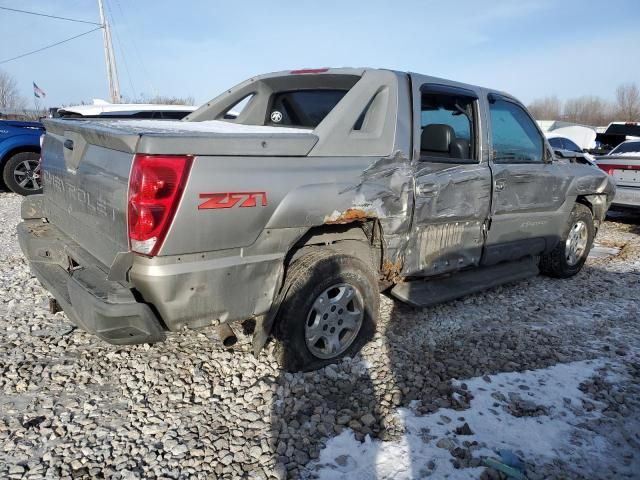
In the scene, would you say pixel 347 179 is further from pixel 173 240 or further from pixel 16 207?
pixel 16 207

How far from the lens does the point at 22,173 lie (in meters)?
8.48

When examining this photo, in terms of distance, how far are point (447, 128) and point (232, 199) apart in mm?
2090

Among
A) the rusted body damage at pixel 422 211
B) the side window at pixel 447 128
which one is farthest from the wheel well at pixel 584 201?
the side window at pixel 447 128

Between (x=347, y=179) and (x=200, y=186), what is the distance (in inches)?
38.4

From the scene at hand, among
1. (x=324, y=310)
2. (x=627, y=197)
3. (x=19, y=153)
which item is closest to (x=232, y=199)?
(x=324, y=310)

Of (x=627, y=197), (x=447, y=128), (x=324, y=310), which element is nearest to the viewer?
(x=324, y=310)

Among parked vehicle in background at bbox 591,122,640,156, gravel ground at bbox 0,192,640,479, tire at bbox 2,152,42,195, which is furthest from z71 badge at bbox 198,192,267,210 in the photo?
parked vehicle in background at bbox 591,122,640,156

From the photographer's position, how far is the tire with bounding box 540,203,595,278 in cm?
507

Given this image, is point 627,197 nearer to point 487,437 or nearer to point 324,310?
point 487,437

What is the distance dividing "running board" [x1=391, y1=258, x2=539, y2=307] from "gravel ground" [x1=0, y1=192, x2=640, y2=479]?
29cm

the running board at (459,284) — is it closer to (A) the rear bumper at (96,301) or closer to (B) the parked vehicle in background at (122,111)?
(A) the rear bumper at (96,301)

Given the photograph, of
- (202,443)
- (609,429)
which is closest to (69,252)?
(202,443)

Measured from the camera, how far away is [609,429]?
2.62m

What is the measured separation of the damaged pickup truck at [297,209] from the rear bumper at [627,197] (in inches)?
168
